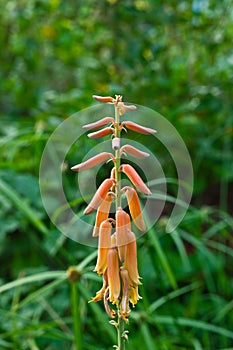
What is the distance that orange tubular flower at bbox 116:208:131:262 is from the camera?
29.8 inches

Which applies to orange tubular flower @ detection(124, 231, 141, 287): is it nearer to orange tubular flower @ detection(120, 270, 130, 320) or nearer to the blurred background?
orange tubular flower @ detection(120, 270, 130, 320)

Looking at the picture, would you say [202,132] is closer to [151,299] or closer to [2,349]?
[151,299]

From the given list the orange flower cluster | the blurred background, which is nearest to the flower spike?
the orange flower cluster

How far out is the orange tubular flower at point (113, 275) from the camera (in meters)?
0.77

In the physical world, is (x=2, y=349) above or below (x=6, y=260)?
below

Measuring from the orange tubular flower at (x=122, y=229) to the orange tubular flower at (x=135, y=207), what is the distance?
18 millimetres

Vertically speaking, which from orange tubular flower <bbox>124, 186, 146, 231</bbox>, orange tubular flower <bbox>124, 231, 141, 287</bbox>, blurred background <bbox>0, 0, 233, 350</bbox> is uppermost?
blurred background <bbox>0, 0, 233, 350</bbox>

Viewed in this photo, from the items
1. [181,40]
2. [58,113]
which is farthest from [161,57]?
[58,113]

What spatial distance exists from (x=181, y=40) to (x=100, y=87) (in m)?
0.62

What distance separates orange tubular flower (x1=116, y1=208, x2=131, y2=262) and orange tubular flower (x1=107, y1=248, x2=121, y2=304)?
1cm

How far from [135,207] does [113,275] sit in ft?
0.34

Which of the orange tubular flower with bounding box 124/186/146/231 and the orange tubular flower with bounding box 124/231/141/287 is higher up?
the orange tubular flower with bounding box 124/186/146/231

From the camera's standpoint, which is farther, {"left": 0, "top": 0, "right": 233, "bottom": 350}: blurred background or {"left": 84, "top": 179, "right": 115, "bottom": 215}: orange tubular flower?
{"left": 0, "top": 0, "right": 233, "bottom": 350}: blurred background

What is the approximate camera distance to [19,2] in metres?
2.93
